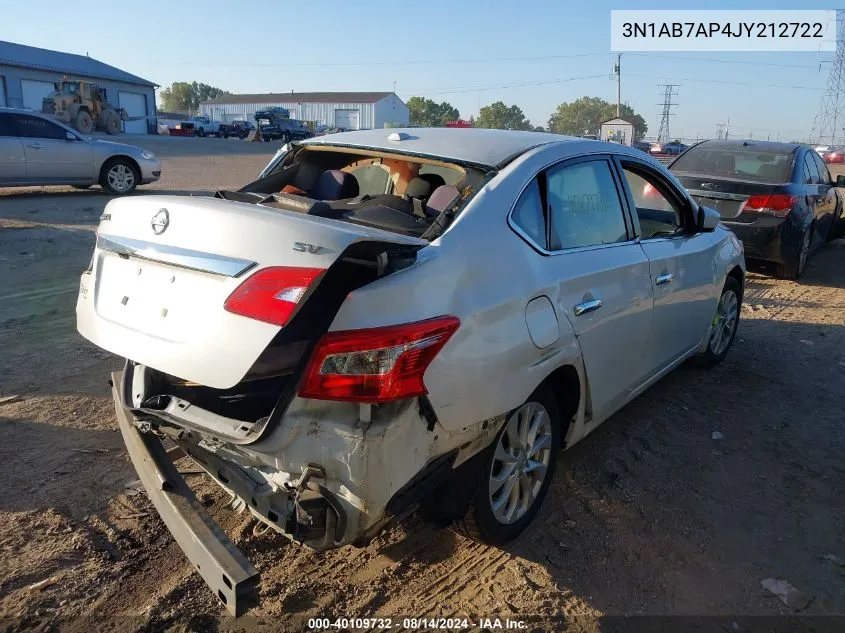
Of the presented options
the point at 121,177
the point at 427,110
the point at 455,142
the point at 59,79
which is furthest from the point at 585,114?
the point at 455,142

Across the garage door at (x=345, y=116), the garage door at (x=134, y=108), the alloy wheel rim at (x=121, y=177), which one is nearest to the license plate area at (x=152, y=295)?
the alloy wheel rim at (x=121, y=177)

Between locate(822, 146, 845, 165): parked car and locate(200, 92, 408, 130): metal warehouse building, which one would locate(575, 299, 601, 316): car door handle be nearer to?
locate(822, 146, 845, 165): parked car

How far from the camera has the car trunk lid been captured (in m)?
2.24

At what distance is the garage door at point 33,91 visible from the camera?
140ft

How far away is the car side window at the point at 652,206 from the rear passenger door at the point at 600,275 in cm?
42

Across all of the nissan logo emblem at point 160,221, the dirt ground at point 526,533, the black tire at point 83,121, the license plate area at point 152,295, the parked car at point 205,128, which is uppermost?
the parked car at point 205,128

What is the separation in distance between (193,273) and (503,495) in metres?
1.60

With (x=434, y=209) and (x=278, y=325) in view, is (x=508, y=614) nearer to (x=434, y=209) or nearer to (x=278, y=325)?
(x=278, y=325)

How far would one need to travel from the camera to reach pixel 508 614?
2627 millimetres

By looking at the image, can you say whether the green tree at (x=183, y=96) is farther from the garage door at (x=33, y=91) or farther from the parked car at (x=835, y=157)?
the parked car at (x=835, y=157)

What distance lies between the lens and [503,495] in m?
2.95

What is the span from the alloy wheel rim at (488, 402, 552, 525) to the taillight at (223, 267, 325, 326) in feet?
3.57

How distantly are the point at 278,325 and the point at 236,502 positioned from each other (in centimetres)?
95

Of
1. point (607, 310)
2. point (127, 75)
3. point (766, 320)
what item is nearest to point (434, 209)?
point (607, 310)
